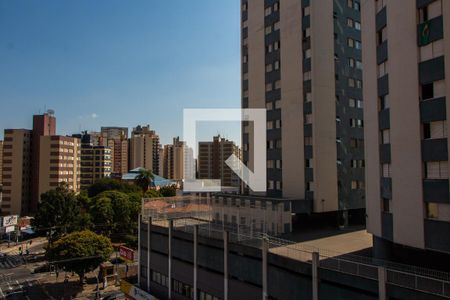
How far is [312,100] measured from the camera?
30703 mm

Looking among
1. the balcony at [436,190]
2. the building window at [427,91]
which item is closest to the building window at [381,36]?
the building window at [427,91]

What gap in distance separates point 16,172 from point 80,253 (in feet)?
202

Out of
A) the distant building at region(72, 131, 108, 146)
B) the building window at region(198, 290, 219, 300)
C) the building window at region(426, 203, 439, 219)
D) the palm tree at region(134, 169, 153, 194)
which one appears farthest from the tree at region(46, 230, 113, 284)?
the distant building at region(72, 131, 108, 146)

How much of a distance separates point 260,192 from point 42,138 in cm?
7701

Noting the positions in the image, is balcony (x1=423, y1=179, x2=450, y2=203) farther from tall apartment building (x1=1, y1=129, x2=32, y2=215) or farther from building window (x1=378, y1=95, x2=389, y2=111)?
tall apartment building (x1=1, y1=129, x2=32, y2=215)

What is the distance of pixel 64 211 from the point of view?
62.2 metres

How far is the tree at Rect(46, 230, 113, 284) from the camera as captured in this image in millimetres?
40781

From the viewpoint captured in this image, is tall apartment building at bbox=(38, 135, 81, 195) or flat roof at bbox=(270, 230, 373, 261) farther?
tall apartment building at bbox=(38, 135, 81, 195)

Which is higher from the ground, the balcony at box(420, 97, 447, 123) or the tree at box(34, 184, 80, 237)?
the balcony at box(420, 97, 447, 123)

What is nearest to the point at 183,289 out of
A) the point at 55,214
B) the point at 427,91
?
the point at 427,91

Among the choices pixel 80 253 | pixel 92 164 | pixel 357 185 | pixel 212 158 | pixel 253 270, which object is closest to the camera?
pixel 253 270

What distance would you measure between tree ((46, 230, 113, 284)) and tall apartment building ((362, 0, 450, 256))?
33.2 m

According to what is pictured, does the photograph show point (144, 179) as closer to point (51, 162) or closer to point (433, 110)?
point (51, 162)

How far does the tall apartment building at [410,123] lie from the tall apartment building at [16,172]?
304 ft
